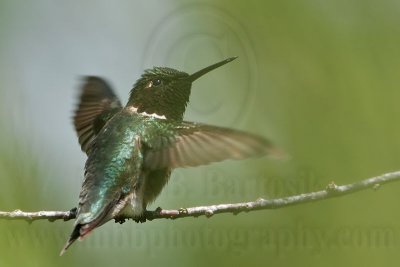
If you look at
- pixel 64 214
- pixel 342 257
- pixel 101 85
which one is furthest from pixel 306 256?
pixel 101 85

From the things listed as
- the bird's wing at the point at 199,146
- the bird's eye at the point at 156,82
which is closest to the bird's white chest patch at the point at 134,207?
the bird's wing at the point at 199,146

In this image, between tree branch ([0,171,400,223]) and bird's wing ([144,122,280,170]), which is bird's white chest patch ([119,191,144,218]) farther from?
bird's wing ([144,122,280,170])

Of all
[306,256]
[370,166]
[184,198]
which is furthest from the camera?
[184,198]

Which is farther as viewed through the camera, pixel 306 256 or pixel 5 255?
pixel 5 255

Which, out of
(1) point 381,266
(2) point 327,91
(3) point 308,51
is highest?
(3) point 308,51

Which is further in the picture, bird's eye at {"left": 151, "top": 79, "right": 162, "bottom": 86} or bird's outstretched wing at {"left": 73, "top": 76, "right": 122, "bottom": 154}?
bird's outstretched wing at {"left": 73, "top": 76, "right": 122, "bottom": 154}

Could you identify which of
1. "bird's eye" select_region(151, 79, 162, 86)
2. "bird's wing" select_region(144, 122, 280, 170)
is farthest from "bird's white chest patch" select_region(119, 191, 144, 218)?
"bird's eye" select_region(151, 79, 162, 86)

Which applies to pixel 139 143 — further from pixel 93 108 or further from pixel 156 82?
pixel 93 108

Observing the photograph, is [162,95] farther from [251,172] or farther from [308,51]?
[308,51]

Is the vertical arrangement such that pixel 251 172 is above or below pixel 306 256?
above
